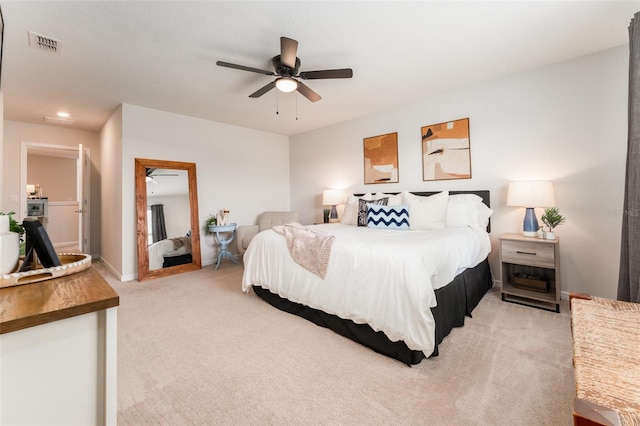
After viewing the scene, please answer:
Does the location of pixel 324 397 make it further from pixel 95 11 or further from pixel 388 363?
pixel 95 11

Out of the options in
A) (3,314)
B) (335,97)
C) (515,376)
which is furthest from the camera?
(335,97)

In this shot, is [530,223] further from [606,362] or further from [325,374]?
[325,374]

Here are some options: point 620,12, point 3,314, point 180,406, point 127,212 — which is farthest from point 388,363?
point 127,212

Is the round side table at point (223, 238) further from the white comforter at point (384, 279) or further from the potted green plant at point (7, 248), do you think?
the potted green plant at point (7, 248)

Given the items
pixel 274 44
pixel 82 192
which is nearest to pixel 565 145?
pixel 274 44

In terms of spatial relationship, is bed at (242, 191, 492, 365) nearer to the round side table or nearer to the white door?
the round side table

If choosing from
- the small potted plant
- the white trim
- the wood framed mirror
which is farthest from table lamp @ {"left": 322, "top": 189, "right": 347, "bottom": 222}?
the white trim

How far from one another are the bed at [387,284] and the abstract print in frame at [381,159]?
54.0 inches

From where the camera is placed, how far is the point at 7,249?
83cm

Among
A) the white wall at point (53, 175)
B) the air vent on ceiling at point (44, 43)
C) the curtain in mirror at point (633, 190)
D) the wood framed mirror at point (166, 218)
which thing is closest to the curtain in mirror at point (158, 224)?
the wood framed mirror at point (166, 218)

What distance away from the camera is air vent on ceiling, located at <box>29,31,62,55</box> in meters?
2.25

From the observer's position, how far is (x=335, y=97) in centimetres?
372

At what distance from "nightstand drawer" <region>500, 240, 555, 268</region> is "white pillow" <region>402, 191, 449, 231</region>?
0.66m

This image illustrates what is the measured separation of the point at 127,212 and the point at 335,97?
3.42 metres
